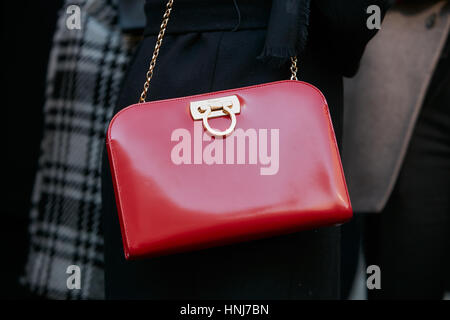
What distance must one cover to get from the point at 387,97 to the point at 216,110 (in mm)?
551

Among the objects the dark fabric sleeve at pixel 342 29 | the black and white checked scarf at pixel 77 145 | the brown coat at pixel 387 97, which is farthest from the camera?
the black and white checked scarf at pixel 77 145

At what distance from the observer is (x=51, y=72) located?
1.09m

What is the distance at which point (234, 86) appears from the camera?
69 centimetres

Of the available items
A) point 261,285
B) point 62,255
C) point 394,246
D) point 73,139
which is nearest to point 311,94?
point 261,285

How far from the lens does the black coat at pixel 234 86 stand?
27.0 inches

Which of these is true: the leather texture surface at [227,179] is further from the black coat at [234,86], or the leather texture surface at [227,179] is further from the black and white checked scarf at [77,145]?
the black and white checked scarf at [77,145]

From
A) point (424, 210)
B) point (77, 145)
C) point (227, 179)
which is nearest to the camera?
point (227, 179)

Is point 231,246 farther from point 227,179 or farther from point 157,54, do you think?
point 157,54

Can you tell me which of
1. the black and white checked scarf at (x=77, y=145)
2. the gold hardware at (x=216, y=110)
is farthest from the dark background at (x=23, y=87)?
the gold hardware at (x=216, y=110)

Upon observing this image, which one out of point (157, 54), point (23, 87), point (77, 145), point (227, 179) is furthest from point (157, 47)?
point (23, 87)

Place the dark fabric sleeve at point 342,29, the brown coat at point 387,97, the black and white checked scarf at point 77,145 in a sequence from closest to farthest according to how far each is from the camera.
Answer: the dark fabric sleeve at point 342,29 < the brown coat at point 387,97 < the black and white checked scarf at point 77,145

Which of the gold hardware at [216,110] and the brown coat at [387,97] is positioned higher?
the brown coat at [387,97]

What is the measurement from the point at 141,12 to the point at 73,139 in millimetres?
370

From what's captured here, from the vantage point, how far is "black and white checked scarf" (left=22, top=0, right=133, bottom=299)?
3.53 feet
